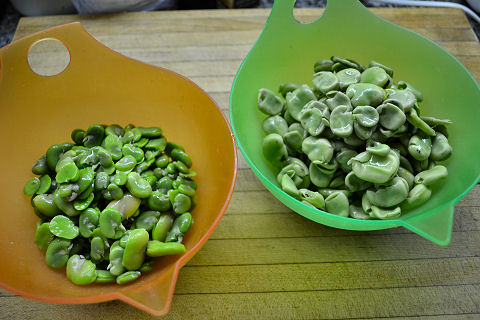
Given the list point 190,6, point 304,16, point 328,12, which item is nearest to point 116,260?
point 328,12

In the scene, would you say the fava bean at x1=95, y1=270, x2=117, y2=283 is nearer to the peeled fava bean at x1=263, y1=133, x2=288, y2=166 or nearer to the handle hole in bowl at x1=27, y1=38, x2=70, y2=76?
the peeled fava bean at x1=263, y1=133, x2=288, y2=166

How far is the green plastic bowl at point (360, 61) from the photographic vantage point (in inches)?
27.4

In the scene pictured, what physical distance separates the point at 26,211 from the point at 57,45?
485 mm

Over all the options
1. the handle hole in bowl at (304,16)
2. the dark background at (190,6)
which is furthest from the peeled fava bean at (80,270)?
the dark background at (190,6)

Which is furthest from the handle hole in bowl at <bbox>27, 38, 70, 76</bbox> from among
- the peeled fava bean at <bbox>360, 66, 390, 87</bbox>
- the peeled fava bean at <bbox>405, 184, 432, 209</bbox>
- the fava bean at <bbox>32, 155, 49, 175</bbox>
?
the peeled fava bean at <bbox>405, 184, 432, 209</bbox>

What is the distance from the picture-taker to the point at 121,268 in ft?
1.91

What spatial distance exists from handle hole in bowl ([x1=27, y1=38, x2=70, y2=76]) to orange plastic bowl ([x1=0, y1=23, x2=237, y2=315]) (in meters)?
0.21

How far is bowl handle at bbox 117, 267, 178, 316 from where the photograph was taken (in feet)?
1.67

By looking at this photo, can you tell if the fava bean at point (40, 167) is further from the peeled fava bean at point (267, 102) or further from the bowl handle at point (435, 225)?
the bowl handle at point (435, 225)

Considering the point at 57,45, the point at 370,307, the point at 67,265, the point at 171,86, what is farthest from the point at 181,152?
the point at 57,45

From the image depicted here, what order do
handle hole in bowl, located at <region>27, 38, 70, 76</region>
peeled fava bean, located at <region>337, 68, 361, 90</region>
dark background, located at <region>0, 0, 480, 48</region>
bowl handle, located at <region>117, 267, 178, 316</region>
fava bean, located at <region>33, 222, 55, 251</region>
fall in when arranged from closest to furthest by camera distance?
bowl handle, located at <region>117, 267, 178, 316</region>, fava bean, located at <region>33, 222, 55, 251</region>, peeled fava bean, located at <region>337, 68, 361, 90</region>, handle hole in bowl, located at <region>27, 38, 70, 76</region>, dark background, located at <region>0, 0, 480, 48</region>

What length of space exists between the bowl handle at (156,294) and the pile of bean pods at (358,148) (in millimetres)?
222

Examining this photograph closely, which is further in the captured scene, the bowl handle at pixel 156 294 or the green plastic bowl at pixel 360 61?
the green plastic bowl at pixel 360 61

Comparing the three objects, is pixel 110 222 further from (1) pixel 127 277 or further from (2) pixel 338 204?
(2) pixel 338 204
